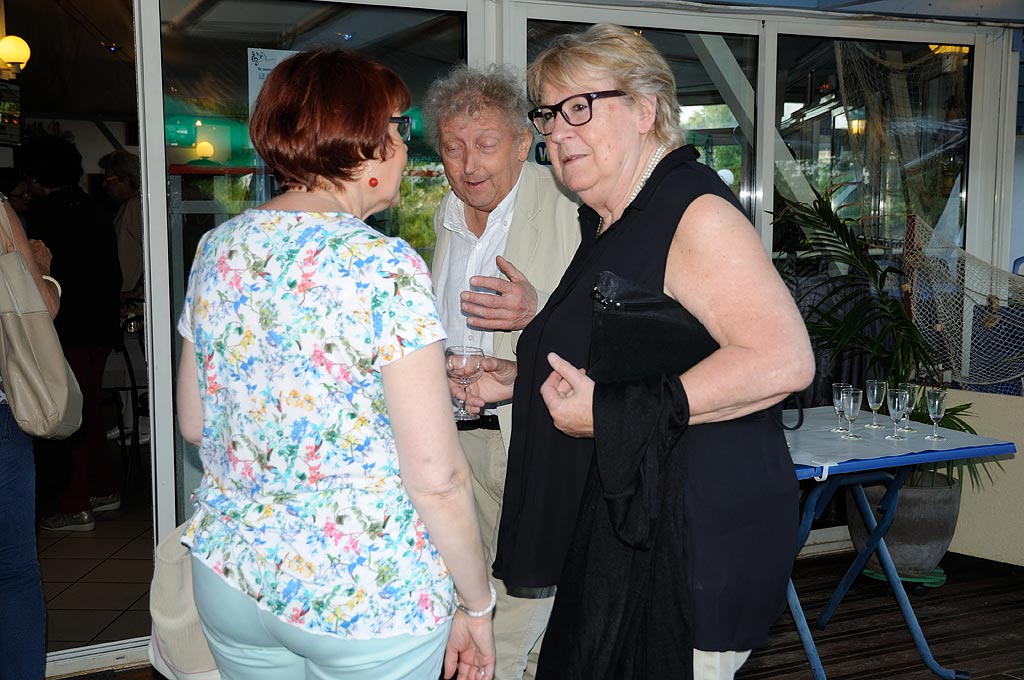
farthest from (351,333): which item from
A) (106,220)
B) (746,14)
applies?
(106,220)

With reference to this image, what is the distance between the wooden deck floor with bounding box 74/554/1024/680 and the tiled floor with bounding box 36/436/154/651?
26 cm

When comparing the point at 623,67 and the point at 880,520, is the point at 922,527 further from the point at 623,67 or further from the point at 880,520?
the point at 623,67

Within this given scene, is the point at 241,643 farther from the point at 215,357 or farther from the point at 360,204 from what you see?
the point at 360,204

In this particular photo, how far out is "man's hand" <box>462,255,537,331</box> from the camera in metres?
2.15

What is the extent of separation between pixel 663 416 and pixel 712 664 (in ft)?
1.47

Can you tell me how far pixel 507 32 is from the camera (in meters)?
3.81

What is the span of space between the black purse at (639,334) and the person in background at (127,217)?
4.39m

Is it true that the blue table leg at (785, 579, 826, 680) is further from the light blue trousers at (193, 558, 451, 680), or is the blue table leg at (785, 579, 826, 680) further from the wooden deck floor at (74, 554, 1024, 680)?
the light blue trousers at (193, 558, 451, 680)

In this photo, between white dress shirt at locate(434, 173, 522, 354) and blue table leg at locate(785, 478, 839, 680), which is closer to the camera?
white dress shirt at locate(434, 173, 522, 354)

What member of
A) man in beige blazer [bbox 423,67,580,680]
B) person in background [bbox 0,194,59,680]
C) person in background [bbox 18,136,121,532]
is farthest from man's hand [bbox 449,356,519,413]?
person in background [bbox 18,136,121,532]

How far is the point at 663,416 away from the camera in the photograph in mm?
1495

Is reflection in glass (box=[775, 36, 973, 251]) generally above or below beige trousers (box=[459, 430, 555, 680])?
above

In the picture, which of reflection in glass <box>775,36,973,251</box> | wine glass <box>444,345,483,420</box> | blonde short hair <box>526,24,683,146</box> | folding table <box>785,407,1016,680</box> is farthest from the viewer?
reflection in glass <box>775,36,973,251</box>

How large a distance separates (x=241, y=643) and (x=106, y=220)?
12.6ft
